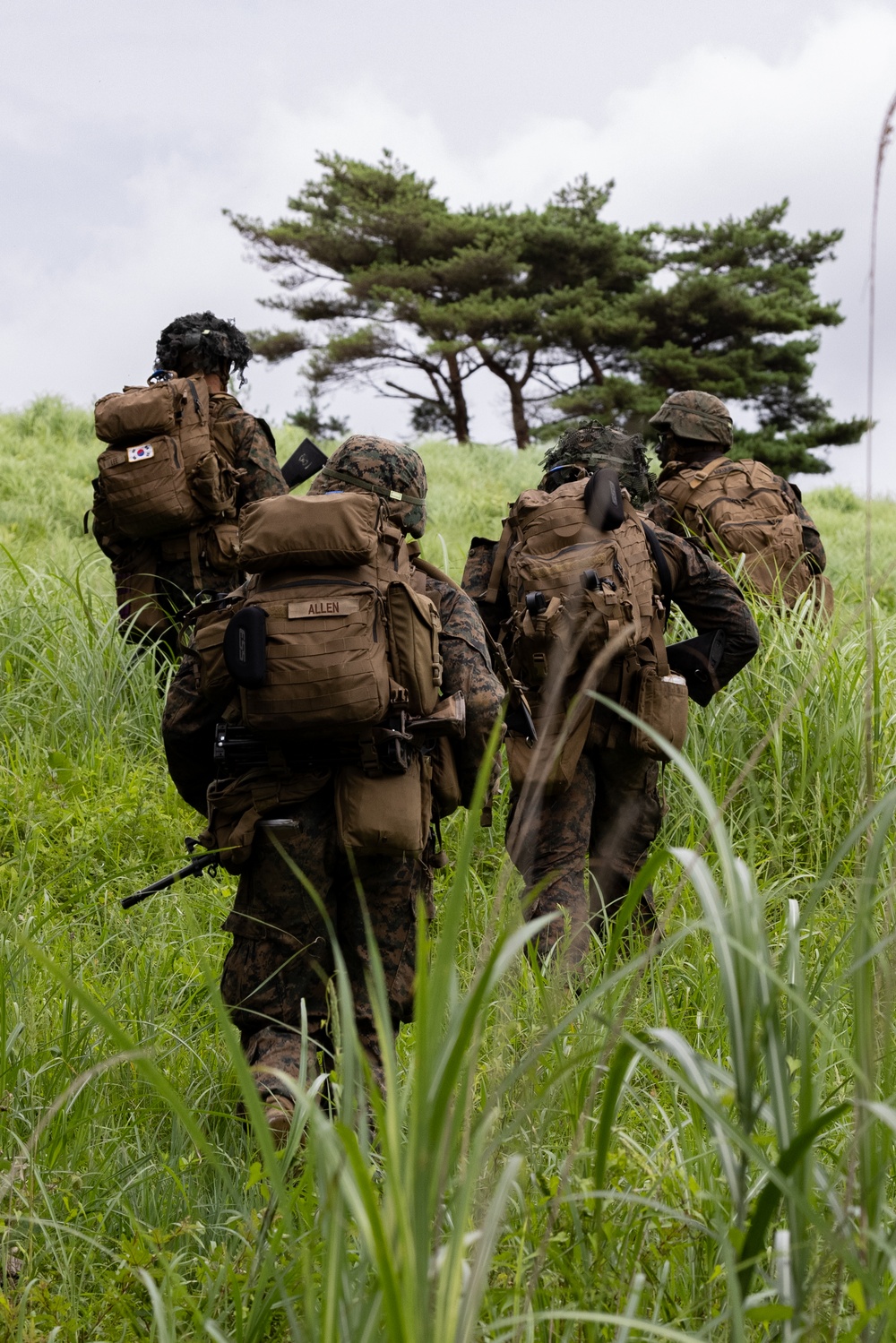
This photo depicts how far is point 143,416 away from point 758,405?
752 inches

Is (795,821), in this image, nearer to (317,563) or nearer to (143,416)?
(317,563)

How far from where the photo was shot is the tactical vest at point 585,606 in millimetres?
4016

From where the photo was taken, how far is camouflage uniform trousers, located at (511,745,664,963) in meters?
4.22

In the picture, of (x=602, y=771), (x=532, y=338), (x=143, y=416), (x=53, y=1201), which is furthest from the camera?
(x=532, y=338)

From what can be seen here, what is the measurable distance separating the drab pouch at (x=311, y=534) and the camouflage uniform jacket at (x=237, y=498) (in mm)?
2914

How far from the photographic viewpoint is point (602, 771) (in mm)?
4477

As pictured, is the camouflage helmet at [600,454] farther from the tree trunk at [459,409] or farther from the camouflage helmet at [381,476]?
the tree trunk at [459,409]

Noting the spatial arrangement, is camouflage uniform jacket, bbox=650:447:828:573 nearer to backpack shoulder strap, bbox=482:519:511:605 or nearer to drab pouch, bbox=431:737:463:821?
backpack shoulder strap, bbox=482:519:511:605

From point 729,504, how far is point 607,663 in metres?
2.30

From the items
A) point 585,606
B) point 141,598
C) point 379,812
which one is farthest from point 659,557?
point 141,598

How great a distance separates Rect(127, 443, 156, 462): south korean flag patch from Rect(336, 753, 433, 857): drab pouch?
2.97 m

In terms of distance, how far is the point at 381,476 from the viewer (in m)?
3.36

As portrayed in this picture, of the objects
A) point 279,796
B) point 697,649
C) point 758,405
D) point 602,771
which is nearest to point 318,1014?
point 279,796

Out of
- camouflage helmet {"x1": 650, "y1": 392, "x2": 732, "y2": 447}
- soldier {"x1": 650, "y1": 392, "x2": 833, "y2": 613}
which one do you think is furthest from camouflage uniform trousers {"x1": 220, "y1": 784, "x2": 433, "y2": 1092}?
camouflage helmet {"x1": 650, "y1": 392, "x2": 732, "y2": 447}
